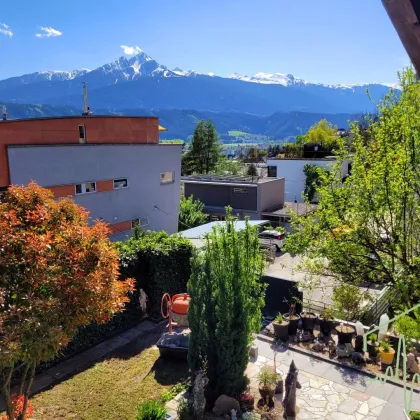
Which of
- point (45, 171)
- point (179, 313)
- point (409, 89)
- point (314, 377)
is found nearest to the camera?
point (409, 89)

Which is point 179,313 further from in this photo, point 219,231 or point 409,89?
point 409,89

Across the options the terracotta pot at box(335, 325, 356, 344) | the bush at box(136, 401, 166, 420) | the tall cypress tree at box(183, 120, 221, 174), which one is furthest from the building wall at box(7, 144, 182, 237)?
the tall cypress tree at box(183, 120, 221, 174)

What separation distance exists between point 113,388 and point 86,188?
13.0 meters

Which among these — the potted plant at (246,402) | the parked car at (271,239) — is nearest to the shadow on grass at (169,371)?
the potted plant at (246,402)

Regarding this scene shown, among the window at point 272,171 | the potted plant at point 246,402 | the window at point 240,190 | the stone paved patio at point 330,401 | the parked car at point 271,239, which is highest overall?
the window at point 272,171

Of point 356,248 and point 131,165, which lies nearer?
point 356,248

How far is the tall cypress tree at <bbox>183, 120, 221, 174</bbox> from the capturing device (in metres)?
62.4

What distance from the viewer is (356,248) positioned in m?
10.8

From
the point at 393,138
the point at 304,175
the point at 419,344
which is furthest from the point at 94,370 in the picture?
the point at 304,175

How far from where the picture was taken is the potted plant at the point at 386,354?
424 inches

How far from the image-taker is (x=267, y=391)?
929cm

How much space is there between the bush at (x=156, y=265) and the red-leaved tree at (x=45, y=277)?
7060 mm

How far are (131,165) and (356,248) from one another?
16156 mm

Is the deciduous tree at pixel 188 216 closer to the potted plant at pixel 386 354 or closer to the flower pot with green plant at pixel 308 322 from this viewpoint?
the flower pot with green plant at pixel 308 322
